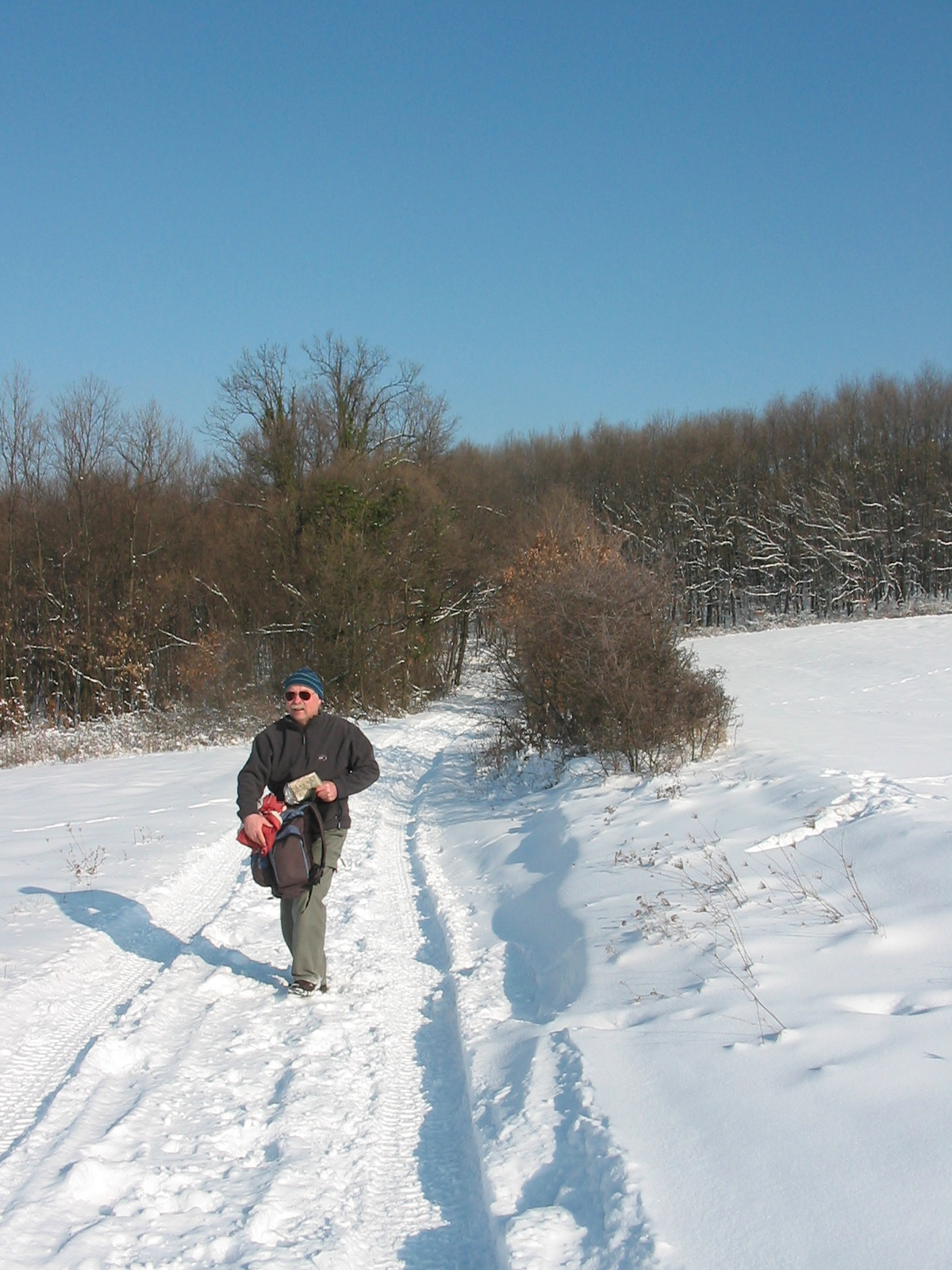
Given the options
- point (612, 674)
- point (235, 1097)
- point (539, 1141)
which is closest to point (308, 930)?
point (235, 1097)

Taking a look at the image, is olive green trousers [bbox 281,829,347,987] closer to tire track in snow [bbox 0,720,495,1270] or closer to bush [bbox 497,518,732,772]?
tire track in snow [bbox 0,720,495,1270]

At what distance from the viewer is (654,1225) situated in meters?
3.04

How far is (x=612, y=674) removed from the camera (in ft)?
40.0

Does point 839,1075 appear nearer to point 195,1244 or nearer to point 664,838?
point 195,1244

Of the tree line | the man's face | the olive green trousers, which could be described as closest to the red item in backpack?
the olive green trousers

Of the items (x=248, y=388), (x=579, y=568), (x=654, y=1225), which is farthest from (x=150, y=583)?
(x=654, y=1225)

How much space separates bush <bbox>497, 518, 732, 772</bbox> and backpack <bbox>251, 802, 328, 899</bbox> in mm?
6444

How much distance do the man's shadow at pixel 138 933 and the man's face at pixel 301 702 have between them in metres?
1.75

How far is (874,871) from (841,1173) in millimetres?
3467

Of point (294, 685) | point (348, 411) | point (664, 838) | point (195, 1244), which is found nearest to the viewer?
point (195, 1244)

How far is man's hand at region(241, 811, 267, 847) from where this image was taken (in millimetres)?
5617

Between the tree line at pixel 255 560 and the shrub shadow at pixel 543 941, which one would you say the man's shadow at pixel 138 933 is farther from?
the tree line at pixel 255 560

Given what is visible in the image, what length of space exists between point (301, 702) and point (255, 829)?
84 centimetres

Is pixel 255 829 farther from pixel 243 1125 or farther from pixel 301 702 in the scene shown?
pixel 243 1125
